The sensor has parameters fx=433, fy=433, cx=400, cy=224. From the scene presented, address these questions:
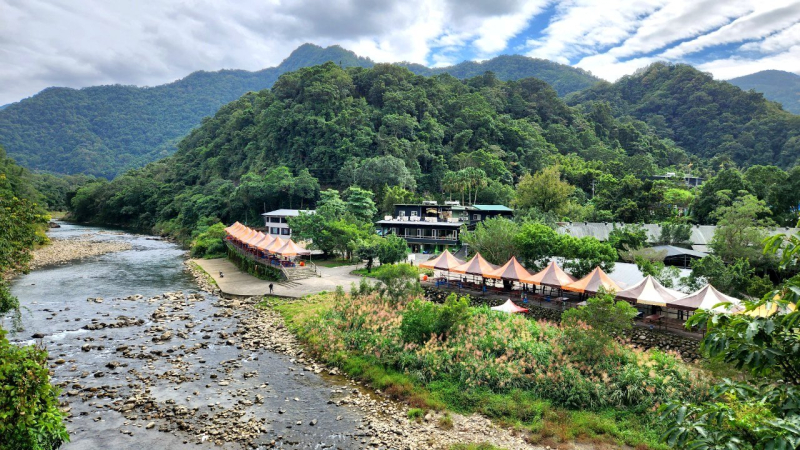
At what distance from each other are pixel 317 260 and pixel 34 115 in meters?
216

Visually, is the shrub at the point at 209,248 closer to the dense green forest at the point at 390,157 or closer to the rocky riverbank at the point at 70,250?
the rocky riverbank at the point at 70,250

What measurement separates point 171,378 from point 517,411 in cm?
1517

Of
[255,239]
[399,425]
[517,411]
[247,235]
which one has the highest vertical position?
[247,235]

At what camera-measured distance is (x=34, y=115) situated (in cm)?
19125

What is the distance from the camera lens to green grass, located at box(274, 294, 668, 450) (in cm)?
1508

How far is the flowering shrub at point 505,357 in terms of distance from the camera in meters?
17.0

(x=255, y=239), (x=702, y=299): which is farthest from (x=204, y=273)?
(x=702, y=299)

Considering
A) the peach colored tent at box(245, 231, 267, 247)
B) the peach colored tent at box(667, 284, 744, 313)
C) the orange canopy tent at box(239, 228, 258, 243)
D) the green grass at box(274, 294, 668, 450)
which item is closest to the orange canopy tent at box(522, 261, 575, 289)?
the peach colored tent at box(667, 284, 744, 313)

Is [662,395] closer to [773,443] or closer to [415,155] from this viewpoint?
[773,443]

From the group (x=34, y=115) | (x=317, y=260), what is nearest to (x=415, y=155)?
(x=317, y=260)

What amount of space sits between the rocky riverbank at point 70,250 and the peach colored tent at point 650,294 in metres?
52.9

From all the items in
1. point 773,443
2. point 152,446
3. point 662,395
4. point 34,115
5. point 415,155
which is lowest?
point 152,446

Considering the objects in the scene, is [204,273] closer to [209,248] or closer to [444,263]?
[209,248]

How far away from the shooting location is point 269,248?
40.1 metres
